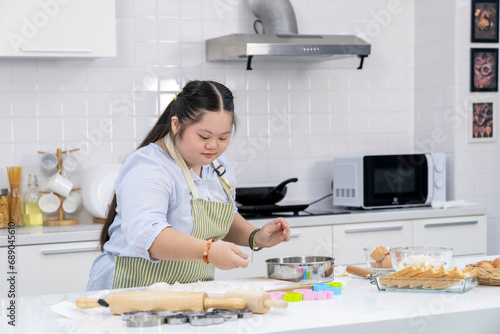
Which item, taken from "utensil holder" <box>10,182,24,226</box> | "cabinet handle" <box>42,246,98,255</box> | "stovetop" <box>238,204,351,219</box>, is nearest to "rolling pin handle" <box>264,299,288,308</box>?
"cabinet handle" <box>42,246,98,255</box>

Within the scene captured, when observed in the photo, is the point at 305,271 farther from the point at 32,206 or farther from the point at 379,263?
the point at 32,206

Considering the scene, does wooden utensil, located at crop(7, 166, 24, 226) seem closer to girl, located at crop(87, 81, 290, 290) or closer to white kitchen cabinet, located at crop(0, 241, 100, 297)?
white kitchen cabinet, located at crop(0, 241, 100, 297)

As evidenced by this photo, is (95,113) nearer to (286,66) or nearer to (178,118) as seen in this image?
(286,66)

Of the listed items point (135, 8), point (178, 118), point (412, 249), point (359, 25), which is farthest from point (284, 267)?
point (359, 25)

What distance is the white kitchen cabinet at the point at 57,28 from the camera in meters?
3.42

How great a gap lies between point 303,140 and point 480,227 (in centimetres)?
115

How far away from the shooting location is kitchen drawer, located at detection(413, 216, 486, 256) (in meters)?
3.99

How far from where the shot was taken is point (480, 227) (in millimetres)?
4133

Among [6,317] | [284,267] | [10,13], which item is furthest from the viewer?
[10,13]

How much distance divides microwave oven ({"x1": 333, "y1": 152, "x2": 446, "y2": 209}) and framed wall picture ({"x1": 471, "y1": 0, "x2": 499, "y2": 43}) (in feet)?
2.52

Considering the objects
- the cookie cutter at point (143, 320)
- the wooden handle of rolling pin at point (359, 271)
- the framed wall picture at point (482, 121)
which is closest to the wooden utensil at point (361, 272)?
the wooden handle of rolling pin at point (359, 271)

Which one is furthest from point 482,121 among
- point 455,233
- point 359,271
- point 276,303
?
point 276,303

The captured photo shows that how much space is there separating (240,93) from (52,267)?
1.56 meters

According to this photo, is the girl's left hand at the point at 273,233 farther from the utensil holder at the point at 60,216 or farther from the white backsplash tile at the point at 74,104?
the white backsplash tile at the point at 74,104
